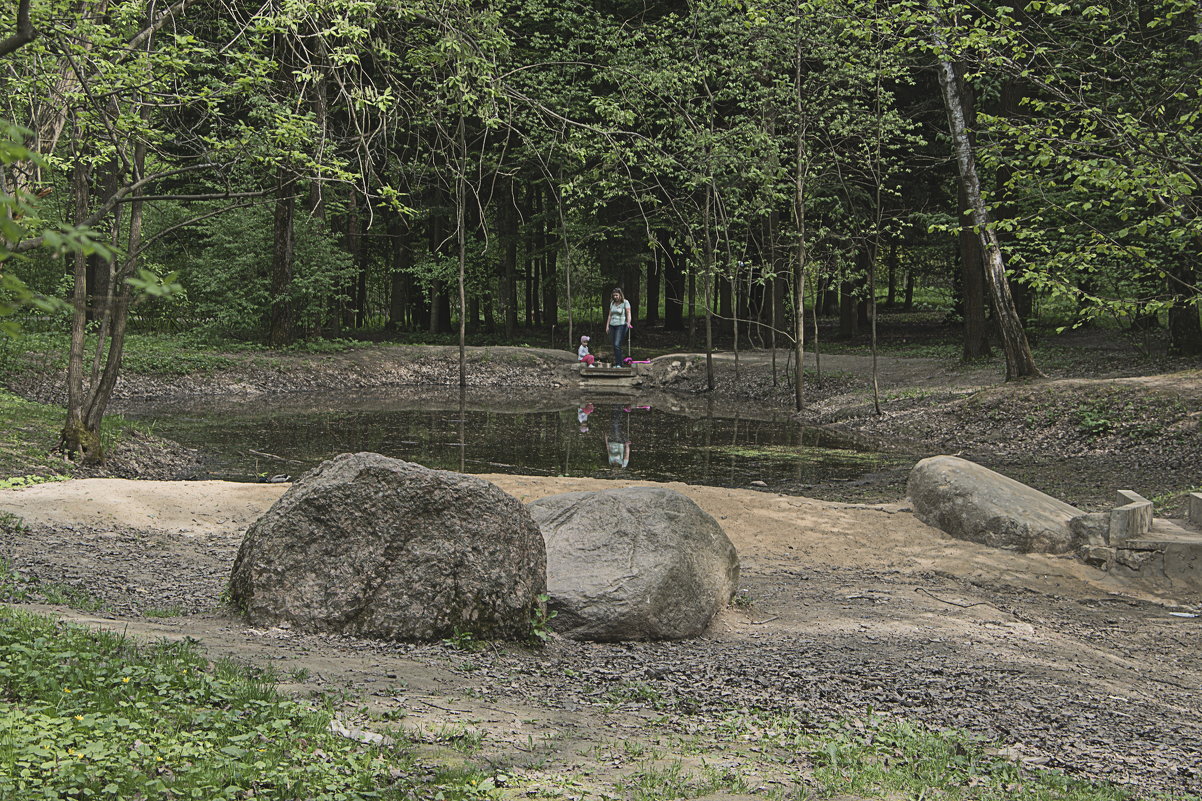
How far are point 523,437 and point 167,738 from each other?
15.0 metres

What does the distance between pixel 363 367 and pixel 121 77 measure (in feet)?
67.9

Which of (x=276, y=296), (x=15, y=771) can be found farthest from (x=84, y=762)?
(x=276, y=296)

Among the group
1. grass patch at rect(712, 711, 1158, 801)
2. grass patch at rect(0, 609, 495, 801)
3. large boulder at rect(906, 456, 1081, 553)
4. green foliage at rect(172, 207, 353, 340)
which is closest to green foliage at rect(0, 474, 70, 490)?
grass patch at rect(0, 609, 495, 801)

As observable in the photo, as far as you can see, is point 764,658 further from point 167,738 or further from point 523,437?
point 523,437

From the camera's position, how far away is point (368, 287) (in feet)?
164

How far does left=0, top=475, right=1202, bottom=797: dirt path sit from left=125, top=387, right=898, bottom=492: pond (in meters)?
4.27

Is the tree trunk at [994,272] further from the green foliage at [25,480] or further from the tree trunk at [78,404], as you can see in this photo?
the green foliage at [25,480]

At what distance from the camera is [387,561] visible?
22.2ft

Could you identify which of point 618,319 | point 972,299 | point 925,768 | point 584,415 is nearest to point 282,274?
point 618,319

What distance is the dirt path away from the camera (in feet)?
16.8

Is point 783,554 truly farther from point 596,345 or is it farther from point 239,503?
point 596,345

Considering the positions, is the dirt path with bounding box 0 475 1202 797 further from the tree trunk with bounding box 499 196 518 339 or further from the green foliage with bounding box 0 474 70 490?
the tree trunk with bounding box 499 196 518 339

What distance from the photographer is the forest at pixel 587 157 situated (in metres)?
7.95

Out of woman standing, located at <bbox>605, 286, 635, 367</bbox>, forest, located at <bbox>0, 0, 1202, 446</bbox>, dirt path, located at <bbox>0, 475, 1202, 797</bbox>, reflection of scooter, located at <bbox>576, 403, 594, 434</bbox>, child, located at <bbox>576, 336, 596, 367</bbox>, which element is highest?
forest, located at <bbox>0, 0, 1202, 446</bbox>
